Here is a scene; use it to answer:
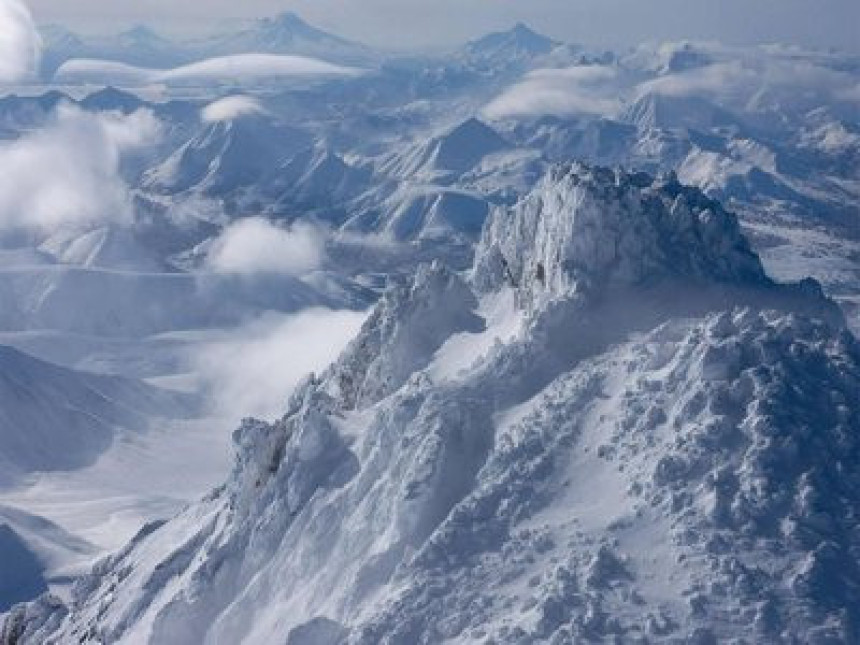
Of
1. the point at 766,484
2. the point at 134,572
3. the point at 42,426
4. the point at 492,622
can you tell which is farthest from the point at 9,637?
the point at 42,426

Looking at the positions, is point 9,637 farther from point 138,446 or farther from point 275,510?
point 138,446

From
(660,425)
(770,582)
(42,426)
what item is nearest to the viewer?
(770,582)

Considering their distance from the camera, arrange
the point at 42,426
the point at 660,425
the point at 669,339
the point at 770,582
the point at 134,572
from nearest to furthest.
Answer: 1. the point at 770,582
2. the point at 660,425
3. the point at 669,339
4. the point at 134,572
5. the point at 42,426

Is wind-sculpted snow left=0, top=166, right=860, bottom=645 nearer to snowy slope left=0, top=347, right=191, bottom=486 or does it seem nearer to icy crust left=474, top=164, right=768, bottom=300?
icy crust left=474, top=164, right=768, bottom=300

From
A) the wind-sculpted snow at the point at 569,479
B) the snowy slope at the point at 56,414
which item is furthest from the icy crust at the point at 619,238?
the snowy slope at the point at 56,414

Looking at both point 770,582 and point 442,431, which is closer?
point 770,582

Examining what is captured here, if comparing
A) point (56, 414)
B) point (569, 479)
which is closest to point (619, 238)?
point (569, 479)

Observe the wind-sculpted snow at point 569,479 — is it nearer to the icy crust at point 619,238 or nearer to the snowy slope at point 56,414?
the icy crust at point 619,238

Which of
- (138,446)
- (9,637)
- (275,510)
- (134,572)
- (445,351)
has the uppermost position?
(445,351)
